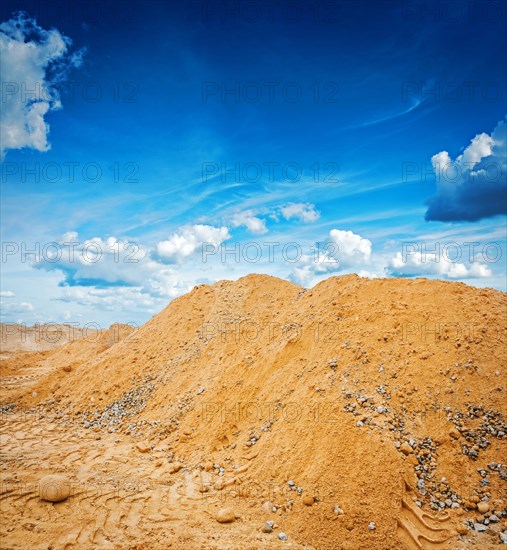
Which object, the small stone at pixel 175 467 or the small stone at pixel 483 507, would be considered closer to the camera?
the small stone at pixel 483 507

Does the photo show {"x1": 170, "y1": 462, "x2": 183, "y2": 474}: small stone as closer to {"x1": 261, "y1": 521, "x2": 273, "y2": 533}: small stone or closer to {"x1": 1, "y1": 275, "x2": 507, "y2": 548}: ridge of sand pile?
{"x1": 1, "y1": 275, "x2": 507, "y2": 548}: ridge of sand pile

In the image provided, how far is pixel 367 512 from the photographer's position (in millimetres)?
6434

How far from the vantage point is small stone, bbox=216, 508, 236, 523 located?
6.56 m

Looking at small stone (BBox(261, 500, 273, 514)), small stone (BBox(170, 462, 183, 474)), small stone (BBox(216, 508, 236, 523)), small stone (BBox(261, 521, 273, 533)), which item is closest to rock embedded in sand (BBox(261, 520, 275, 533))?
small stone (BBox(261, 521, 273, 533))

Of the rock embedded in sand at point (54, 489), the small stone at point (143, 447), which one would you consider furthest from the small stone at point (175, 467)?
the rock embedded in sand at point (54, 489)

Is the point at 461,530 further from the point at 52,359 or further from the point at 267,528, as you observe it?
the point at 52,359

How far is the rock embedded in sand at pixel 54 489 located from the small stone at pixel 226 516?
3.14 meters

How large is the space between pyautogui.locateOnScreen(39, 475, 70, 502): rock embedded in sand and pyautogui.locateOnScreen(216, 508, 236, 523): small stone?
3.14m

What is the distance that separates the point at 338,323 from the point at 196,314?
772 centimetres

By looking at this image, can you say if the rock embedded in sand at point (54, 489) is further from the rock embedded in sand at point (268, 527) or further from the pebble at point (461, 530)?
the pebble at point (461, 530)

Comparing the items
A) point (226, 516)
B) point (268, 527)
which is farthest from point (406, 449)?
point (226, 516)

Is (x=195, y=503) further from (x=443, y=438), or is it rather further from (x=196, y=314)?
(x=196, y=314)

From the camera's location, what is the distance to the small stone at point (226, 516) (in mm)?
6559

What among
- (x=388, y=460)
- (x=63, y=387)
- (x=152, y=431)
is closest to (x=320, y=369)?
(x=388, y=460)
